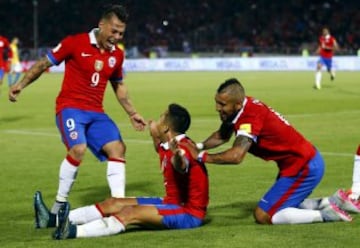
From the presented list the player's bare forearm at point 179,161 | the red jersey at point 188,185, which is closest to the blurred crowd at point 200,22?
the red jersey at point 188,185

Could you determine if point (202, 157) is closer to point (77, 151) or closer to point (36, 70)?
point (77, 151)

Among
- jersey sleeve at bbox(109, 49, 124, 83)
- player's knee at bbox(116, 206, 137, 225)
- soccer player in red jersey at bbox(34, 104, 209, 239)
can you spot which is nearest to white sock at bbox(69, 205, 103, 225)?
soccer player in red jersey at bbox(34, 104, 209, 239)

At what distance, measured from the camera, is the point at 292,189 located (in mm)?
9656

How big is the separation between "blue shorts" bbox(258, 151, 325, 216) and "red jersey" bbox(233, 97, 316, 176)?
Answer: 75mm

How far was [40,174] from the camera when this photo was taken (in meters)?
14.5

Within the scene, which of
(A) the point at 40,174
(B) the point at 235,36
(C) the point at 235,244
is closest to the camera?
(C) the point at 235,244

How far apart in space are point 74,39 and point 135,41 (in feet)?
209

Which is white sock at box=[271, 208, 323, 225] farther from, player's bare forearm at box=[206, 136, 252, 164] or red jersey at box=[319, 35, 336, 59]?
red jersey at box=[319, 35, 336, 59]

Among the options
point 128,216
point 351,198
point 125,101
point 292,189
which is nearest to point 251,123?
point 292,189

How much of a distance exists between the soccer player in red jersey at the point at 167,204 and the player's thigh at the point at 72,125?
93 centimetres

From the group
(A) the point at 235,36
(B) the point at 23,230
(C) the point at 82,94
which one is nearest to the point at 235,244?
(B) the point at 23,230

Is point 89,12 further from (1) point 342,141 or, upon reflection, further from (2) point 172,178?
(2) point 172,178

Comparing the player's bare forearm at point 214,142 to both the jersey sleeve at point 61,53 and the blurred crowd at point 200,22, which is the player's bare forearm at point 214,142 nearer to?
the jersey sleeve at point 61,53

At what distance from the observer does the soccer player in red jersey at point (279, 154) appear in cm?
913
